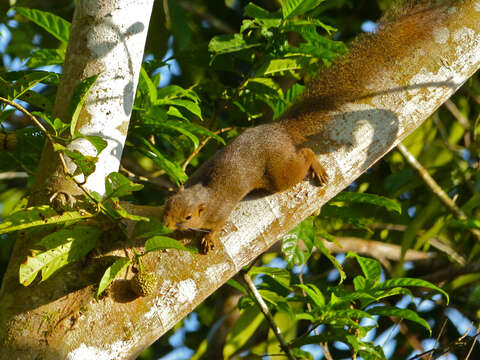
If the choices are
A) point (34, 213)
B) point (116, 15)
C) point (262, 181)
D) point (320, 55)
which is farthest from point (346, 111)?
point (34, 213)

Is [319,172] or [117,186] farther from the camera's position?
[319,172]

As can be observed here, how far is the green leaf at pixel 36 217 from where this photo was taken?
201 cm

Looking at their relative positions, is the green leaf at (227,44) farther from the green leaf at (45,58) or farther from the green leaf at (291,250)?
the green leaf at (291,250)

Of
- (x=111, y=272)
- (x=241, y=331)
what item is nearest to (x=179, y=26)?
(x=241, y=331)

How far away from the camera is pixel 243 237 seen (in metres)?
2.31

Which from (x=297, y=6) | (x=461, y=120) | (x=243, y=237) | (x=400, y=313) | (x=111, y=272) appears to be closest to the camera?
(x=111, y=272)

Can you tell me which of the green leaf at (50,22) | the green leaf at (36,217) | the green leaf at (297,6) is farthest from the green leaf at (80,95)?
the green leaf at (297,6)

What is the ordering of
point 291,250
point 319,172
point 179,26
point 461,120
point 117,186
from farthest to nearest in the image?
1. point 461,120
2. point 179,26
3. point 291,250
4. point 319,172
5. point 117,186

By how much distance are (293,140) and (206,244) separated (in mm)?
1148

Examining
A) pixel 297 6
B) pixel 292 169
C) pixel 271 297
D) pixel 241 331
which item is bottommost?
pixel 241 331

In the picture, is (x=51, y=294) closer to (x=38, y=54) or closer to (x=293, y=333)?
(x=38, y=54)

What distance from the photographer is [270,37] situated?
322cm

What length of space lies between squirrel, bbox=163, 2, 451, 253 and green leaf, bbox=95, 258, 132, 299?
1.57 ft

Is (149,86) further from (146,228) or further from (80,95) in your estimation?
(146,228)
